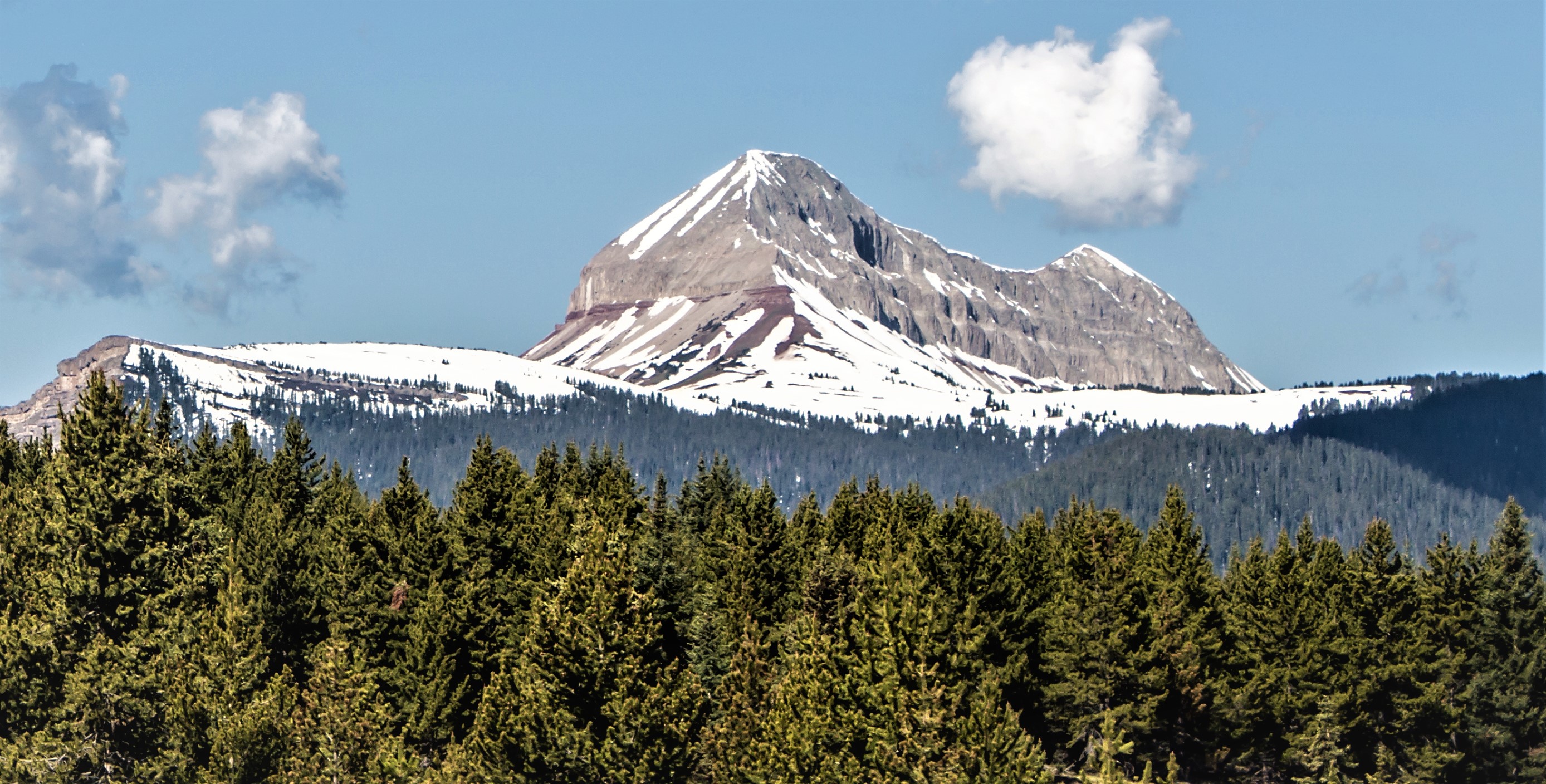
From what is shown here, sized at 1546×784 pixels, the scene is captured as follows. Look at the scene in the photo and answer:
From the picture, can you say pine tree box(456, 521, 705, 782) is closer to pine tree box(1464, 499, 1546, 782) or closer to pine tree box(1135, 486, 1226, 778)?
pine tree box(1135, 486, 1226, 778)

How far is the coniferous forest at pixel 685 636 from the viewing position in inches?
2080

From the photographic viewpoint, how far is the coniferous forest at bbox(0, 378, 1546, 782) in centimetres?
5284

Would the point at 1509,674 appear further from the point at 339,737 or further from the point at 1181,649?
the point at 339,737

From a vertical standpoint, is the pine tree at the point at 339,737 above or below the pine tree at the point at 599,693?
below

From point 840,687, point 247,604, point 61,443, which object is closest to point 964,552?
point 840,687

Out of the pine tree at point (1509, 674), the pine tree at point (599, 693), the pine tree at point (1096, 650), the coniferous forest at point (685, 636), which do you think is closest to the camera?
the pine tree at point (599, 693)

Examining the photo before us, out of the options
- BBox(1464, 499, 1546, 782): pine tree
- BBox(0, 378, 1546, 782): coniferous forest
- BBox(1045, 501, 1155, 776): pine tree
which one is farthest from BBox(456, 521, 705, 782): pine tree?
BBox(1464, 499, 1546, 782): pine tree

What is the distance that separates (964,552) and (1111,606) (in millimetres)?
7946

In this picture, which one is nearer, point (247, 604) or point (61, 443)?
point (61, 443)

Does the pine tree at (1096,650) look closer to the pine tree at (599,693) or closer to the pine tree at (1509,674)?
the pine tree at (1509,674)

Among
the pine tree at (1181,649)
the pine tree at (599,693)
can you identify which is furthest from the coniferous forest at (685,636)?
the pine tree at (1181,649)

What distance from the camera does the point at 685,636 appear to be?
7106 cm

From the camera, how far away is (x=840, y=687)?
191 feet

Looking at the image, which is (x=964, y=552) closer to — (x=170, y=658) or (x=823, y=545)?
(x=823, y=545)
